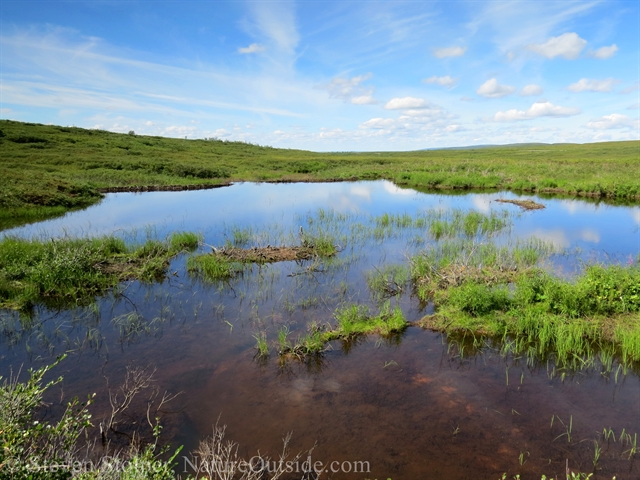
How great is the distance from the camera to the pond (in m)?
5.37

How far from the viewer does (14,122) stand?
6353 cm

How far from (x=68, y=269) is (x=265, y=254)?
19.8 ft

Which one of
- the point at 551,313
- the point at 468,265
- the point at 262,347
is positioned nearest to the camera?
the point at 262,347

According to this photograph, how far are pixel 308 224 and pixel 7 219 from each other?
49.9ft

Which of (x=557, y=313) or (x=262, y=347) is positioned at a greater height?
(x=557, y=313)

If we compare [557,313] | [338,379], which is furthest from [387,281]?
[338,379]

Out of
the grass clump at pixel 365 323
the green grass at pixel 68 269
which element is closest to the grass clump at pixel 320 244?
the green grass at pixel 68 269

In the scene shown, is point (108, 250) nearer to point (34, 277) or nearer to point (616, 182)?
point (34, 277)

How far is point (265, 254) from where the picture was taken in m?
14.1

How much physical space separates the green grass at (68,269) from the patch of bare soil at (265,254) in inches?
83.8

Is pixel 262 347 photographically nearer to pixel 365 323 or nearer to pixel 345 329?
pixel 345 329

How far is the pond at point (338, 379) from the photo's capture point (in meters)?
5.37

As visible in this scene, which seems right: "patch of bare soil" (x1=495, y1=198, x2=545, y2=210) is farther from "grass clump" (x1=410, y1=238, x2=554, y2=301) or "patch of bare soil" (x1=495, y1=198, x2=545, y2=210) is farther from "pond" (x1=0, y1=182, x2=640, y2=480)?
"grass clump" (x1=410, y1=238, x2=554, y2=301)

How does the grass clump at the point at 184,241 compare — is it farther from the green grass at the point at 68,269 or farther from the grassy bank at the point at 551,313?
the grassy bank at the point at 551,313
